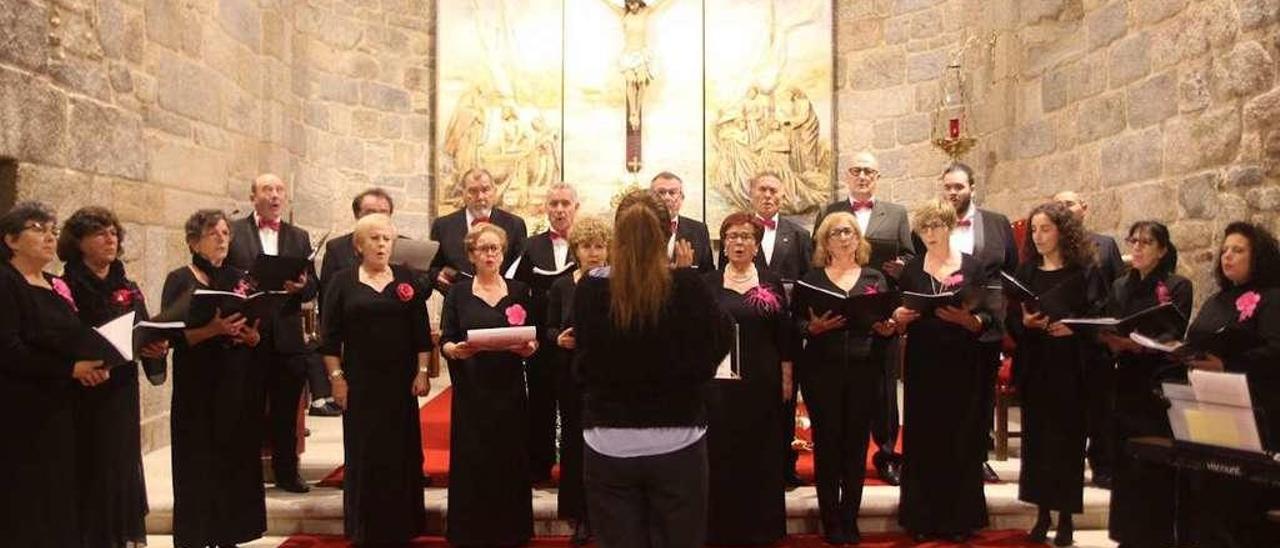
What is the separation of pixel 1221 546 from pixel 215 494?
12.2 ft

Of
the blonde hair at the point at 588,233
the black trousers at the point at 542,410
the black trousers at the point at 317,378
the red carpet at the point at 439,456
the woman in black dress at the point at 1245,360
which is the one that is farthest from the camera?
the black trousers at the point at 317,378

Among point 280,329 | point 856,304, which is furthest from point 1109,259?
point 280,329

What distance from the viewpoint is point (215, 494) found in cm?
432

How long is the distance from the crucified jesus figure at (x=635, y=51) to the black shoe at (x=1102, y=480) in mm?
5975

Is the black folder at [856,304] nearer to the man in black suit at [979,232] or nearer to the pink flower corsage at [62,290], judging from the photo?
the man in black suit at [979,232]

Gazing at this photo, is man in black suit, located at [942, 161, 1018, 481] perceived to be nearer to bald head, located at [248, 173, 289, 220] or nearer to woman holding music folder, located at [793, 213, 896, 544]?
woman holding music folder, located at [793, 213, 896, 544]

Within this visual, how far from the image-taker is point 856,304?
4.27 m

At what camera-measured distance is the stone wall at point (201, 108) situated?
5145mm

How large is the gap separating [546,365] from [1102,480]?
278 centimetres

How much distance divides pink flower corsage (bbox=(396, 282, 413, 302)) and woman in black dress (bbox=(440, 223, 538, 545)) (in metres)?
0.16

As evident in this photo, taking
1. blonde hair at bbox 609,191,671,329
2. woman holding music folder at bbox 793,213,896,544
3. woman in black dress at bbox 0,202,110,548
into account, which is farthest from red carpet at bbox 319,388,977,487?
blonde hair at bbox 609,191,671,329

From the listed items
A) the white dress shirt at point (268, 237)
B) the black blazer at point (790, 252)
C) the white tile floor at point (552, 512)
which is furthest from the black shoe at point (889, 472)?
the white dress shirt at point (268, 237)

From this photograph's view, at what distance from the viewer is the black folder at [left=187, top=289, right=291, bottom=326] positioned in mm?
4066

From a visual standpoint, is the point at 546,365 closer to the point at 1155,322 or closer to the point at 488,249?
the point at 488,249
